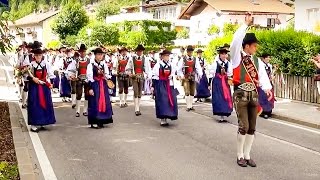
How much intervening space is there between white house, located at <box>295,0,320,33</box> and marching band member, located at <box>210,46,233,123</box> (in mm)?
11586

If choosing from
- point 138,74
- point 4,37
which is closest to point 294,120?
point 138,74

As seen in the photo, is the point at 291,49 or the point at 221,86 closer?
the point at 221,86

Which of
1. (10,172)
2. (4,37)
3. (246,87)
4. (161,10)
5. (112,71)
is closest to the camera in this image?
(10,172)

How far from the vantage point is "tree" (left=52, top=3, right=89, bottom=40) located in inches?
2411

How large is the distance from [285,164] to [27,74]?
6368 mm

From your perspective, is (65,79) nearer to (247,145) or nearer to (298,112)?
(298,112)

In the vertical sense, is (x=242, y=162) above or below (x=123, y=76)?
below

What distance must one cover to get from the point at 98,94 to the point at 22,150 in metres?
3.30

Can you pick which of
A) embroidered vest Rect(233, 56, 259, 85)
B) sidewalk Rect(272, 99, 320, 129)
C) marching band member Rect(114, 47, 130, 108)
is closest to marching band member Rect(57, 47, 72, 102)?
marching band member Rect(114, 47, 130, 108)

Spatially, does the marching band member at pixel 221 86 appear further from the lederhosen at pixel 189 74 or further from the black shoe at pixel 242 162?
the black shoe at pixel 242 162

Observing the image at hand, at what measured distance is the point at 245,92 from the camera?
8.30m

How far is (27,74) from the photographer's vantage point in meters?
11.9

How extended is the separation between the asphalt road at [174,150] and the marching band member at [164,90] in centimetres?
36

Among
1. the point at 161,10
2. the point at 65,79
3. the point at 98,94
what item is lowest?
the point at 98,94
